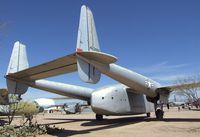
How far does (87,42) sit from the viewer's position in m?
18.2

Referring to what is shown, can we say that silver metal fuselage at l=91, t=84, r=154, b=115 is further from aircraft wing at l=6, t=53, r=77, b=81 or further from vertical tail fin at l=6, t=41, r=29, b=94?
vertical tail fin at l=6, t=41, r=29, b=94

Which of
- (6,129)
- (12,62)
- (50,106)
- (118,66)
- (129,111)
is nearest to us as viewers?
(6,129)

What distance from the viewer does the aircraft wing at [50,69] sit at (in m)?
16.8

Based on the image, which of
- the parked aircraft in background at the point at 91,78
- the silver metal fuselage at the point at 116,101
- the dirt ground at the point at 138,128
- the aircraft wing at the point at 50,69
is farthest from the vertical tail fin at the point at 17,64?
the silver metal fuselage at the point at 116,101

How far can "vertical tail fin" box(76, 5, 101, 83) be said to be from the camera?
16.7m

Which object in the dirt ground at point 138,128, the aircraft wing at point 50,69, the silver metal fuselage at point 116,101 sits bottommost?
the dirt ground at point 138,128

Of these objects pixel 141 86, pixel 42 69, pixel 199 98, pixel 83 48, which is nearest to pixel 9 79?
pixel 42 69

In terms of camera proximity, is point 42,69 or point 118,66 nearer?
point 42,69

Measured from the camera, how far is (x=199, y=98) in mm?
80500

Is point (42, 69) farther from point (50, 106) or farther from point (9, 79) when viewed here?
point (50, 106)

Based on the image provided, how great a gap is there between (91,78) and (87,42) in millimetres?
2628

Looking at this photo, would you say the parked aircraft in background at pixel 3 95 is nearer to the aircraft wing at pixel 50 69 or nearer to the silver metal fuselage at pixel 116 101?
the aircraft wing at pixel 50 69

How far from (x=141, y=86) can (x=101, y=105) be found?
4048 mm

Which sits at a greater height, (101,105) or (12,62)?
(12,62)
